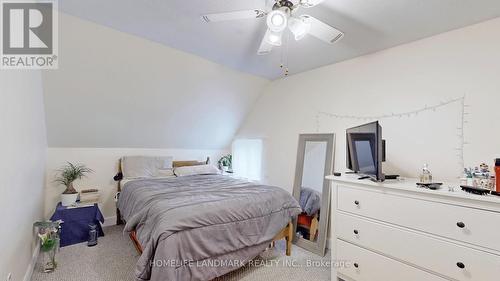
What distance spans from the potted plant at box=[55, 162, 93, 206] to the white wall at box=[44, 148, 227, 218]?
0.06 m

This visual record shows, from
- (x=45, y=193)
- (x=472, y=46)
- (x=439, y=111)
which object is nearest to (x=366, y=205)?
(x=439, y=111)

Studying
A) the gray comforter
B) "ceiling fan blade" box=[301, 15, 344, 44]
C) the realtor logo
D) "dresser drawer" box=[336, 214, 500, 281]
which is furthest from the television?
the realtor logo

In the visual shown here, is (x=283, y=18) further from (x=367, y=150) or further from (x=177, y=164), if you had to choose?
(x=177, y=164)

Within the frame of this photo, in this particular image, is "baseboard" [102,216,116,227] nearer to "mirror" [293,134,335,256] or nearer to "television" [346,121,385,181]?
"mirror" [293,134,335,256]

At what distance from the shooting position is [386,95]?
8.18 feet

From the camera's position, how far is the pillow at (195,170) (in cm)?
387

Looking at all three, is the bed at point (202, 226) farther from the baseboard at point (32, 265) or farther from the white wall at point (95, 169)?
the white wall at point (95, 169)

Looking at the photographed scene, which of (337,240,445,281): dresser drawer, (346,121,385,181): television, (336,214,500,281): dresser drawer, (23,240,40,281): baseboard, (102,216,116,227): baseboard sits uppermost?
(346,121,385,181): television

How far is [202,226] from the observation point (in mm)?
1857

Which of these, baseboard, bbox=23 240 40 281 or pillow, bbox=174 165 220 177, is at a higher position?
pillow, bbox=174 165 220 177

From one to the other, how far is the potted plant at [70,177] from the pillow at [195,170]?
1.29 metres

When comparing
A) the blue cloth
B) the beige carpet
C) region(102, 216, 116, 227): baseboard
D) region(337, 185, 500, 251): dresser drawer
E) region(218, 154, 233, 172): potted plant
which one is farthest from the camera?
region(218, 154, 233, 172): potted plant

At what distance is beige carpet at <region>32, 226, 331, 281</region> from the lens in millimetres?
2164

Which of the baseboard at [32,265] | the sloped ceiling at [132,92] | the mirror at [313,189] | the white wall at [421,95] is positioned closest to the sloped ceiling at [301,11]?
the white wall at [421,95]
